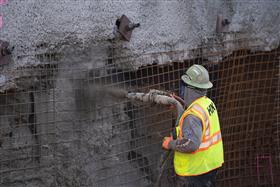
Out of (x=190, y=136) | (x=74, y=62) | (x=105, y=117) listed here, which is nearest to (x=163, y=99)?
(x=190, y=136)

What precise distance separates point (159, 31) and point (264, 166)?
2.40m

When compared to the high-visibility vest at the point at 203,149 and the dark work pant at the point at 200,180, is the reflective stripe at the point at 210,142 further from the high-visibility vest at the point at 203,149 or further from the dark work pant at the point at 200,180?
the dark work pant at the point at 200,180

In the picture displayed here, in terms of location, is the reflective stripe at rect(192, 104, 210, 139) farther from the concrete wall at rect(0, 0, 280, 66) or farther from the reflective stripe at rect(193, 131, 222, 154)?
the concrete wall at rect(0, 0, 280, 66)

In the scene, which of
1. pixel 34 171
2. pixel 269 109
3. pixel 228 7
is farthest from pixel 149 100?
pixel 269 109

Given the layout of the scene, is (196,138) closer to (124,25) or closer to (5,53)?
(124,25)

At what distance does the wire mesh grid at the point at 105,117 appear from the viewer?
3840 mm

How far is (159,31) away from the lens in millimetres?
4406

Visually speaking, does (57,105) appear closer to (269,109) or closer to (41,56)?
(41,56)

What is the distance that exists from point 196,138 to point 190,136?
52 millimetres

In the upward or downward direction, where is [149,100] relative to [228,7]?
downward

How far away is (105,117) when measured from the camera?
163 inches

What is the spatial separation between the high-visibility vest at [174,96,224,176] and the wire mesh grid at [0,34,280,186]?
28.2 inches

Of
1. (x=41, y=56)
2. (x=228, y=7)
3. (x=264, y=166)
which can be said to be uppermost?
(x=228, y=7)

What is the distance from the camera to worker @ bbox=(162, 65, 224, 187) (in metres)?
3.53
